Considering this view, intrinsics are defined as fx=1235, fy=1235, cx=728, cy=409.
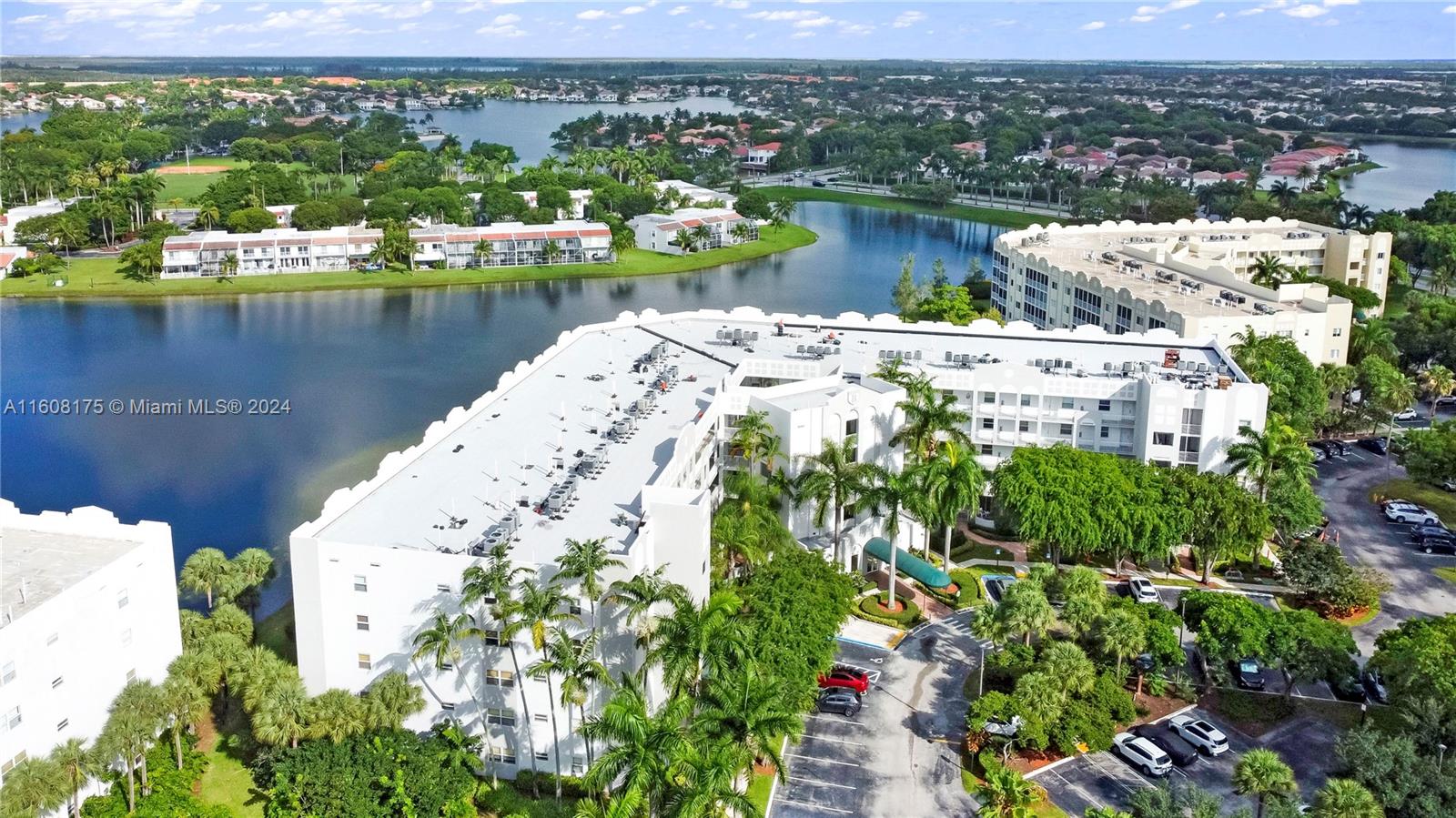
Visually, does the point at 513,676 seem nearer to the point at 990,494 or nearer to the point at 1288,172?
the point at 990,494

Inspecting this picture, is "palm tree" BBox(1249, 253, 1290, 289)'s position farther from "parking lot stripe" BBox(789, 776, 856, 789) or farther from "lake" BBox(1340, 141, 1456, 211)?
"lake" BBox(1340, 141, 1456, 211)

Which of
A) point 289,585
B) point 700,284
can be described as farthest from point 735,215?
point 289,585

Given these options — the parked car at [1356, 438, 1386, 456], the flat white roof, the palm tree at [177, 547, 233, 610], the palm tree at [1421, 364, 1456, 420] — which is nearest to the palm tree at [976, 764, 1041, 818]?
the flat white roof

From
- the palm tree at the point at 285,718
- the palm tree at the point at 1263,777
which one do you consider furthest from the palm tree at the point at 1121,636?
the palm tree at the point at 285,718

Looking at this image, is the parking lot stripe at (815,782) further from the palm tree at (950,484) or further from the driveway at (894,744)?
the palm tree at (950,484)

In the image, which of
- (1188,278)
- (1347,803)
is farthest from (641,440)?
(1188,278)
